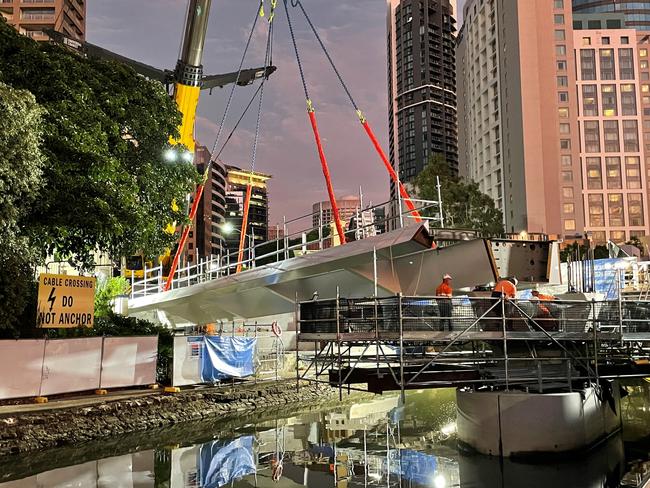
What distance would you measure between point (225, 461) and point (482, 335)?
669 centimetres

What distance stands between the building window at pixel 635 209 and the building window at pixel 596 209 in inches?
187

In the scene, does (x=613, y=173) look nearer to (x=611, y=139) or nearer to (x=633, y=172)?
(x=633, y=172)

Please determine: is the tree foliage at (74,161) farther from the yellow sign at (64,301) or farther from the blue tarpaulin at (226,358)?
the blue tarpaulin at (226,358)

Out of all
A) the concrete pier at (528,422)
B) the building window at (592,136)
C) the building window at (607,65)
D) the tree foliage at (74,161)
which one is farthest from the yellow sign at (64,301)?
the building window at (607,65)

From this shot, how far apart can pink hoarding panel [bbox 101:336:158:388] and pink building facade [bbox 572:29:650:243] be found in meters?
102

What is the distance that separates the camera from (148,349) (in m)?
22.6

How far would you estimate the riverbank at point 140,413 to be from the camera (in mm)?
16453

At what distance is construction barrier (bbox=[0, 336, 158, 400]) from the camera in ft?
60.2

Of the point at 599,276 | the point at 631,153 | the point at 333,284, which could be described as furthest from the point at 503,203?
the point at 333,284

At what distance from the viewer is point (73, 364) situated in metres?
20.1

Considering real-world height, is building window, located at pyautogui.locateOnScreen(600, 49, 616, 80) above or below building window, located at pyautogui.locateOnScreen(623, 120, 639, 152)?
above

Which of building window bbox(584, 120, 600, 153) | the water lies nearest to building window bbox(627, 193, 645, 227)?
building window bbox(584, 120, 600, 153)

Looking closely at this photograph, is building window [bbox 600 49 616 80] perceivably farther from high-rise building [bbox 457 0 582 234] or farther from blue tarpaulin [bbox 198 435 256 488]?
blue tarpaulin [bbox 198 435 256 488]

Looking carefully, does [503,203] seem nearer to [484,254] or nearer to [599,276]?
[599,276]
